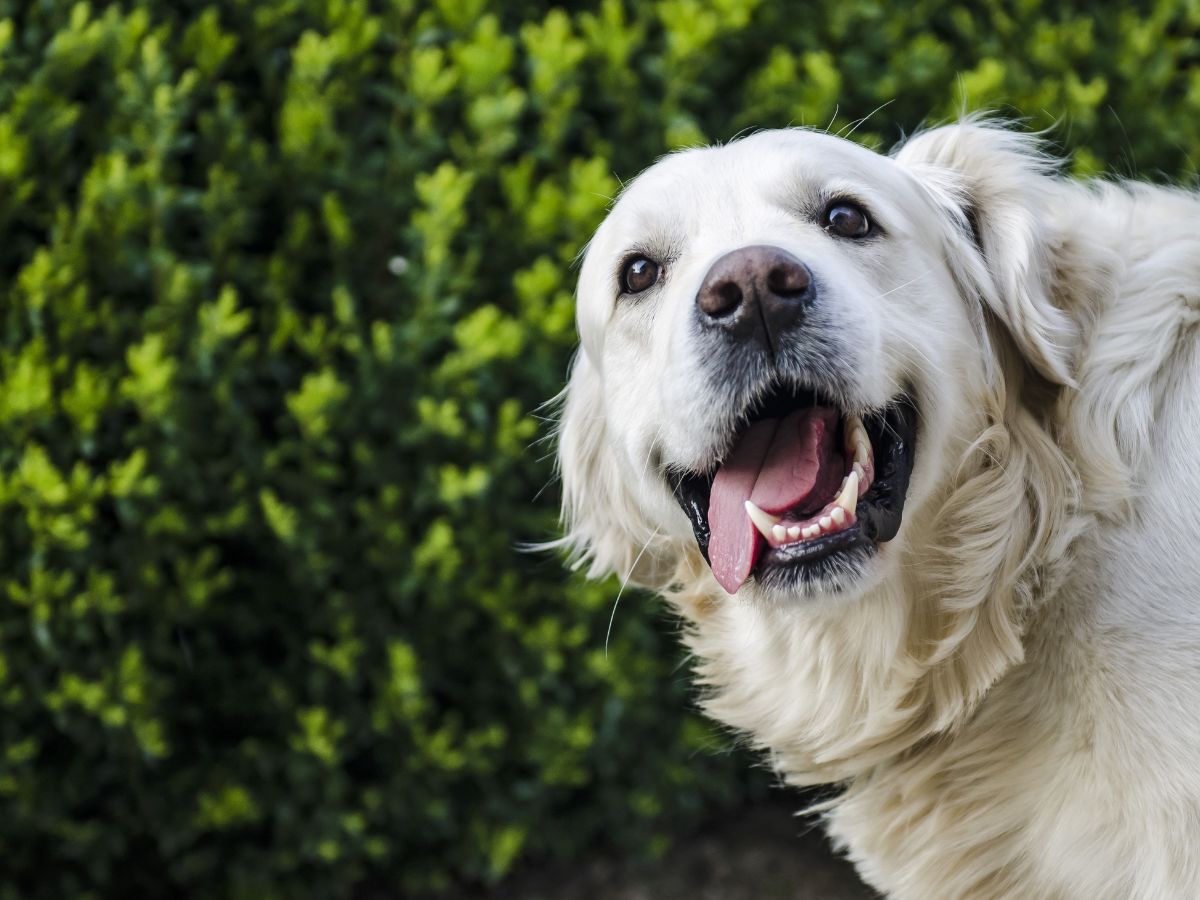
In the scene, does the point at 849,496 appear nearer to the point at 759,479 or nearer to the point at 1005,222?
the point at 759,479

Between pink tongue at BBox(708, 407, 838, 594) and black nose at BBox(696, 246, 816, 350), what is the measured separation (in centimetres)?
20

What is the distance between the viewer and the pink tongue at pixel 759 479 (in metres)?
2.21

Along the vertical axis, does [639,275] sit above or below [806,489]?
above

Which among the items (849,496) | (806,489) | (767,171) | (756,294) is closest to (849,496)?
(849,496)

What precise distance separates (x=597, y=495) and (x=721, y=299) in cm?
95

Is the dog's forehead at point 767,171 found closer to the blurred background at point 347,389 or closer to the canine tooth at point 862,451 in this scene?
the canine tooth at point 862,451

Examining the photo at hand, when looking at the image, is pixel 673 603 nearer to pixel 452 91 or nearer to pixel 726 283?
pixel 726 283

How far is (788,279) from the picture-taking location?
211 cm

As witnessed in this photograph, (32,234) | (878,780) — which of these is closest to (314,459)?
(32,234)

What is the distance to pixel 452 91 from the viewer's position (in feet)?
11.7

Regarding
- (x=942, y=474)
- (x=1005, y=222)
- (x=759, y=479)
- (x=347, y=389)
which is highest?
(x=1005, y=222)

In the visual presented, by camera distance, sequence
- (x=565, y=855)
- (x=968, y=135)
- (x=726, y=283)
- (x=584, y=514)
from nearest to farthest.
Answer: (x=726, y=283)
(x=968, y=135)
(x=584, y=514)
(x=565, y=855)

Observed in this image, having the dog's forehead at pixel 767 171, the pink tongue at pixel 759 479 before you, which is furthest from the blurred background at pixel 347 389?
the pink tongue at pixel 759 479

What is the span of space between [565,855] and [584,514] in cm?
147
